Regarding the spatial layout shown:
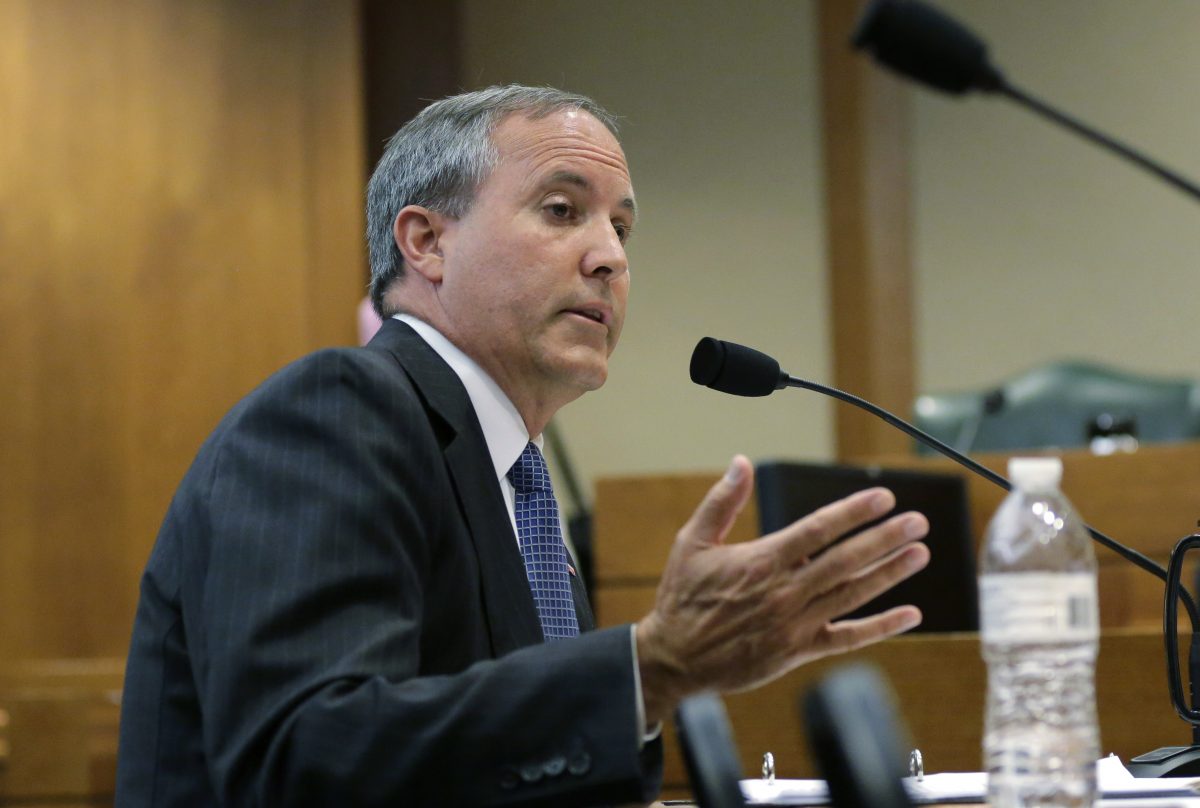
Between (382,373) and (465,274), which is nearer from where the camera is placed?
(382,373)

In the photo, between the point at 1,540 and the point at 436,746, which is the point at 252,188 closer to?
the point at 1,540

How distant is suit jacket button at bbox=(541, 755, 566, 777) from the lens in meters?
1.19

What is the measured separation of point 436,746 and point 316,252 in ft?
11.8

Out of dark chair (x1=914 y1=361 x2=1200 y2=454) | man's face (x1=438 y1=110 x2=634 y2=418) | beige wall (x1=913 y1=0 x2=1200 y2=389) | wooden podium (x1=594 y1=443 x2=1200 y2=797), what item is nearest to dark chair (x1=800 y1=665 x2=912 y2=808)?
man's face (x1=438 y1=110 x2=634 y2=418)

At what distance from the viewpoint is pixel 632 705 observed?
1188 mm

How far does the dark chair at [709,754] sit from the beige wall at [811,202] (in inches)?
191

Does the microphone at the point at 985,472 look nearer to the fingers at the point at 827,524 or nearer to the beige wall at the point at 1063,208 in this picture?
the fingers at the point at 827,524

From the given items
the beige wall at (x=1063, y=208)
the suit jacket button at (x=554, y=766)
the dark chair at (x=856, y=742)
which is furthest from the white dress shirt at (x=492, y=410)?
the beige wall at (x=1063, y=208)

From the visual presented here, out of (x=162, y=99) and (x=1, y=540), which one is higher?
(x=162, y=99)

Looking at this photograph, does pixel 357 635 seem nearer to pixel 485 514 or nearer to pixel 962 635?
pixel 485 514

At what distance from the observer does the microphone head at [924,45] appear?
116cm

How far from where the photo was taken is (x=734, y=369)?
1.65m

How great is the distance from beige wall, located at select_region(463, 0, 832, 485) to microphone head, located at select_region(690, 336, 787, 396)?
414 centimetres

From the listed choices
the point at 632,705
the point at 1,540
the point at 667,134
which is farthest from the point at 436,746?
the point at 667,134
